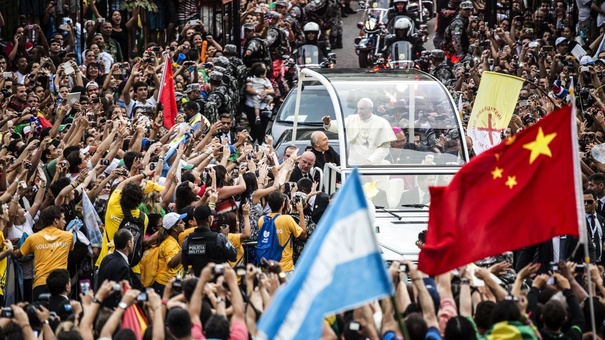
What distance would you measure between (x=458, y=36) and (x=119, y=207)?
16047 millimetres

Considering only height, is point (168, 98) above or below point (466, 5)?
below

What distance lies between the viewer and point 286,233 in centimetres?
1405

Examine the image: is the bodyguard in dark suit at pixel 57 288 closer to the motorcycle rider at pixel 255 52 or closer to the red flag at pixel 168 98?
the red flag at pixel 168 98

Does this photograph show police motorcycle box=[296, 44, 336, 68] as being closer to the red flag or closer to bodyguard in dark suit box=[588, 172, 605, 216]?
the red flag

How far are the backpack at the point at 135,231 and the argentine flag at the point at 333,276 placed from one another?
4.88 meters

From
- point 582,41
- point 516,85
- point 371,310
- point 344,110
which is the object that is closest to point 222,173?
point 344,110

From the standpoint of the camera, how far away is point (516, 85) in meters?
15.7

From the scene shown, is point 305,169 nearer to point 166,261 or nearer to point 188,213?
point 188,213

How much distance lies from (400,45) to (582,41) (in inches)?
139

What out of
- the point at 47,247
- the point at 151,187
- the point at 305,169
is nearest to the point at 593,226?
the point at 305,169

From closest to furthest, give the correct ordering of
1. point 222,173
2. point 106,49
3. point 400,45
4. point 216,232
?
point 216,232, point 222,173, point 106,49, point 400,45

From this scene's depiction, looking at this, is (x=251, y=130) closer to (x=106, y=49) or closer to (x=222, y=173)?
(x=106, y=49)

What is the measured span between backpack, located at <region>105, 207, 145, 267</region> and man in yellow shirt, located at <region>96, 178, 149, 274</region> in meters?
0.04

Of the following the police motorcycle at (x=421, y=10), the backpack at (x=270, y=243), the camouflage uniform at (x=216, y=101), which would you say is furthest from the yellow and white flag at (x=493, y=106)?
the police motorcycle at (x=421, y=10)
